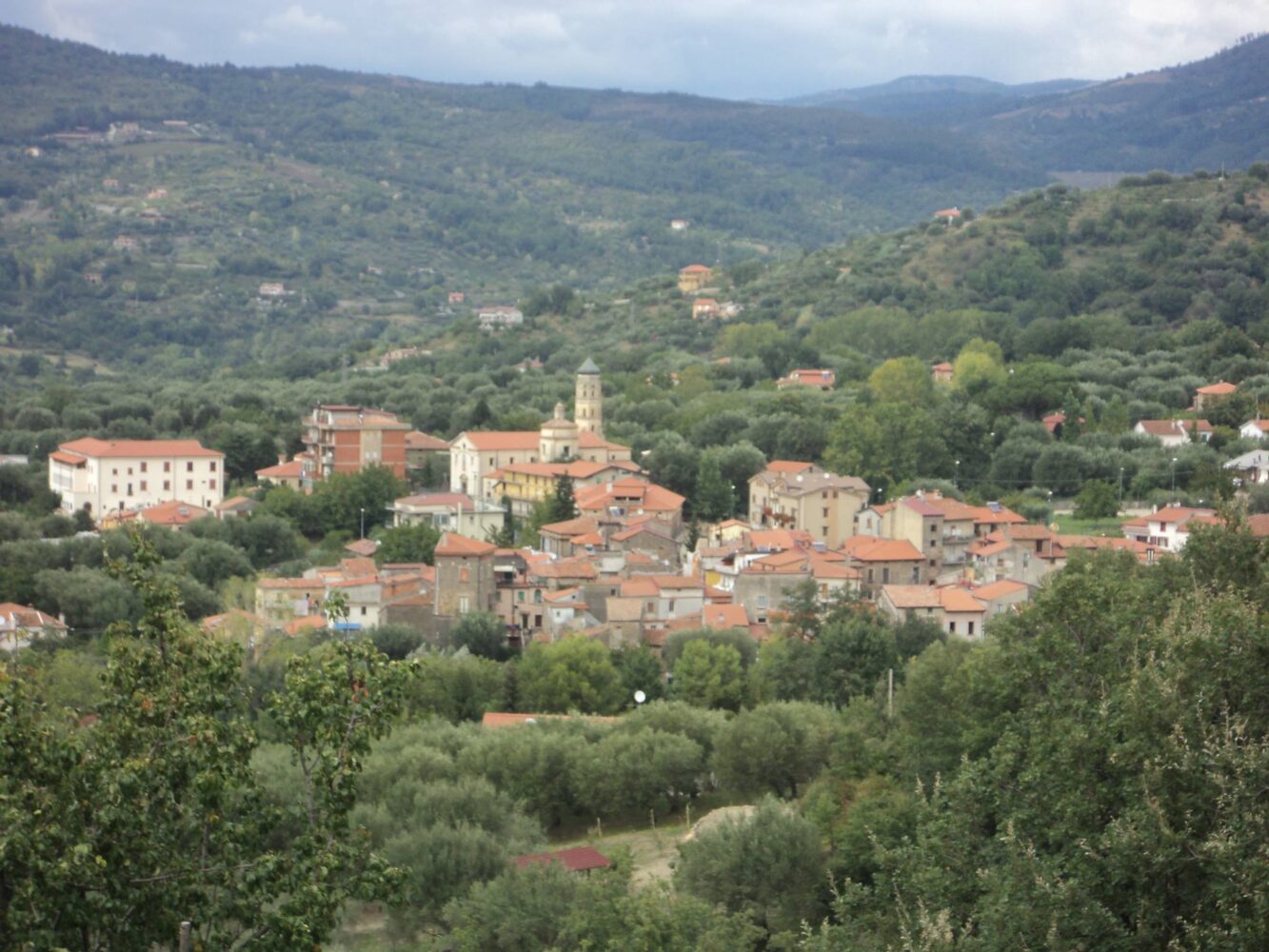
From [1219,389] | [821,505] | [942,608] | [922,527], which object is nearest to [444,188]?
[1219,389]

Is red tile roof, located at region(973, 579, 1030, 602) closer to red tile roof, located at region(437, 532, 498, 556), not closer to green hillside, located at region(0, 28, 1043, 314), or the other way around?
red tile roof, located at region(437, 532, 498, 556)

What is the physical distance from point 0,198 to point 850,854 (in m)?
147

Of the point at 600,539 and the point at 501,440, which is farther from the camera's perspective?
the point at 501,440

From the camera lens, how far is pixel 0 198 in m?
152

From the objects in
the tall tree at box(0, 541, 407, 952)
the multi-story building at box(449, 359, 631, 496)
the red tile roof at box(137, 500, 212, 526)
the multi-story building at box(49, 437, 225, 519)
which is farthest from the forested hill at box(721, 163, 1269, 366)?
the tall tree at box(0, 541, 407, 952)

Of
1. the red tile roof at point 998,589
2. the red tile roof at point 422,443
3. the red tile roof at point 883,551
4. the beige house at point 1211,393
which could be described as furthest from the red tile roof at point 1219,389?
the red tile roof at point 422,443

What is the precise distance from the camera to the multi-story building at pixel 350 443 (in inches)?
1987

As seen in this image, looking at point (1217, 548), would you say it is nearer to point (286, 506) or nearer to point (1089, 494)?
point (1089, 494)

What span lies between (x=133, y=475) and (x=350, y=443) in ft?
19.6

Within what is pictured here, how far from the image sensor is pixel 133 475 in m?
50.5

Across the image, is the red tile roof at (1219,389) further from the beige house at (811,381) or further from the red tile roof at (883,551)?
the red tile roof at (883,551)

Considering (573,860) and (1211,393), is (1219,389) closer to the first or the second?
(1211,393)

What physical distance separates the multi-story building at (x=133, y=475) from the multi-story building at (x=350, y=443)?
106 inches

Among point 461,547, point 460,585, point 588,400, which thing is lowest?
point 460,585
